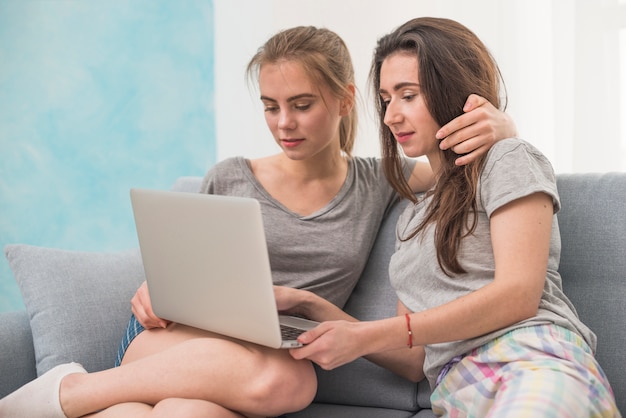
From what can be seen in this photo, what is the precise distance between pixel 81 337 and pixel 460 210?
981 mm

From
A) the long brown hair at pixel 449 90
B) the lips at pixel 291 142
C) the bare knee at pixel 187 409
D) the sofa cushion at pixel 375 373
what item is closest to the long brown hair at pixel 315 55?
the lips at pixel 291 142

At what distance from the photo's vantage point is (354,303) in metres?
1.97

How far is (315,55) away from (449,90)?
1.35 feet

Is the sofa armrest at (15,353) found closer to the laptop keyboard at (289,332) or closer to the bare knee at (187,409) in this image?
the bare knee at (187,409)

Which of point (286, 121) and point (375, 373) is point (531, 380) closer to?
point (375, 373)

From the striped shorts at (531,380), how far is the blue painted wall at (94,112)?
241 cm

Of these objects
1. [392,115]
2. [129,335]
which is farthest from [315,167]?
[129,335]

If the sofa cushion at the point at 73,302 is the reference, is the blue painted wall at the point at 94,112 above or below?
above

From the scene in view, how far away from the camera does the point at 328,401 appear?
1929 mm

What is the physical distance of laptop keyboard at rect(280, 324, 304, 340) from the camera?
4.86ft

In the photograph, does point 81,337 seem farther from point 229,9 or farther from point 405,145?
point 229,9

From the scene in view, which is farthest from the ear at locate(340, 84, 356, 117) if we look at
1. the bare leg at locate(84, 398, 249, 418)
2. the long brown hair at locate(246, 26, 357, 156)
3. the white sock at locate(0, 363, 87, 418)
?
the white sock at locate(0, 363, 87, 418)

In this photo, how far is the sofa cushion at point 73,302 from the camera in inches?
74.0

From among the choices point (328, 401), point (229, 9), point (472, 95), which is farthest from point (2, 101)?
point (472, 95)
